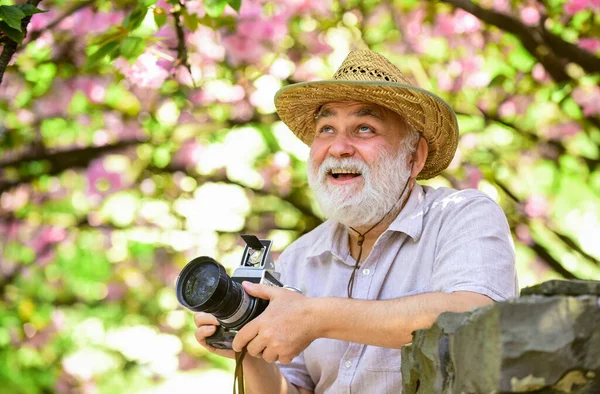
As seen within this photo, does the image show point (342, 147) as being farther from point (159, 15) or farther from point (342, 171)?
point (159, 15)

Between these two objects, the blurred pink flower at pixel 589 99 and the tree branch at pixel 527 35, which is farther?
the blurred pink flower at pixel 589 99

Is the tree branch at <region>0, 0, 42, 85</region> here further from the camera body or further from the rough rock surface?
the rough rock surface

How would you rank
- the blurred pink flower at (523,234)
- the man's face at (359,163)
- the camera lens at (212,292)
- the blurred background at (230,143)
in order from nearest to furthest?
the camera lens at (212,292) < the man's face at (359,163) < the blurred background at (230,143) < the blurred pink flower at (523,234)

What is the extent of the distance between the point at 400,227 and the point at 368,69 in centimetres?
51

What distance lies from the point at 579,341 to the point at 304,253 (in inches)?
65.8

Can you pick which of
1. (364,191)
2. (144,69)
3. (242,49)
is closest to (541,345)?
(364,191)

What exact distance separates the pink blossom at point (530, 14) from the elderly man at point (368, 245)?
5.71ft

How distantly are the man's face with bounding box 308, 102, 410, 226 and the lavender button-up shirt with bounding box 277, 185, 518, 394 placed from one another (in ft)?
0.30

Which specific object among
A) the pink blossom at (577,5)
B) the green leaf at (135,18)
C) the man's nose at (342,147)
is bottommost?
the man's nose at (342,147)

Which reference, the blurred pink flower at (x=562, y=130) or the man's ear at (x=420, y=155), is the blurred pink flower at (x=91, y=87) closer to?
the blurred pink flower at (x=562, y=130)

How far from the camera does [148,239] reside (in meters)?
6.62

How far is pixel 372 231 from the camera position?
3.10m

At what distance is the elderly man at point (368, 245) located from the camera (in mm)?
2471

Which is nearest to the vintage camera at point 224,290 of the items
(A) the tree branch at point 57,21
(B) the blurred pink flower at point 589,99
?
(A) the tree branch at point 57,21
